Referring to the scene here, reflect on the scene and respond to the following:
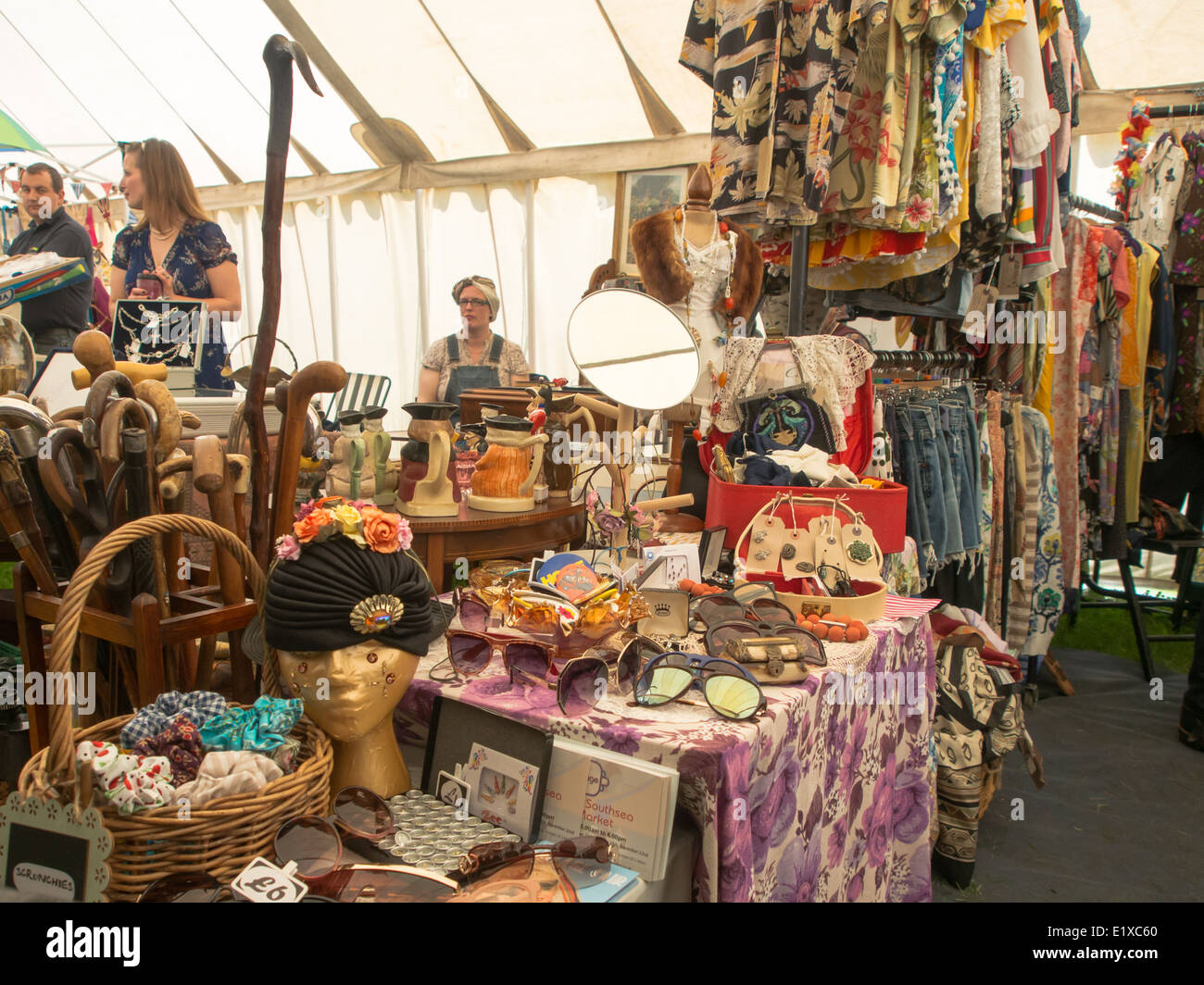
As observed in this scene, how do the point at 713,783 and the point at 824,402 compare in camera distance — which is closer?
the point at 713,783

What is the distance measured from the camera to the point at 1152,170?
15.6ft

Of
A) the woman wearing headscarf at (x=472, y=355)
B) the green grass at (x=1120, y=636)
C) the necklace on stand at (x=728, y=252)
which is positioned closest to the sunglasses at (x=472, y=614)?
the necklace on stand at (x=728, y=252)

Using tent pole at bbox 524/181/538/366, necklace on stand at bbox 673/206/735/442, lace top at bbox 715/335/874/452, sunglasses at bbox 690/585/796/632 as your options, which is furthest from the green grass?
tent pole at bbox 524/181/538/366

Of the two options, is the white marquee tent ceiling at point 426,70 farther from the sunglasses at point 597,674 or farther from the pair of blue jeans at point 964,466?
the sunglasses at point 597,674

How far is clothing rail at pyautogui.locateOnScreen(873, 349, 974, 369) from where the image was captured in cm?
322

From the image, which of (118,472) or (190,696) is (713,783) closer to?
(190,696)

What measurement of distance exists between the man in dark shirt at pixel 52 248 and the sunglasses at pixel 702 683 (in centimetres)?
231

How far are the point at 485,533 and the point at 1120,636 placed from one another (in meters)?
4.83

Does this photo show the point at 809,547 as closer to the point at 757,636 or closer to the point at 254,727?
the point at 757,636

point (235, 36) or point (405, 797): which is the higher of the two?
point (235, 36)

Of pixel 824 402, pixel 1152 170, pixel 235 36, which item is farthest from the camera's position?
pixel 235 36

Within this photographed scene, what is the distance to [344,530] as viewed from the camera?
46.6 inches

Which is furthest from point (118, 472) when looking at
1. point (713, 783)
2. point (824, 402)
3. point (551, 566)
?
point (824, 402)
